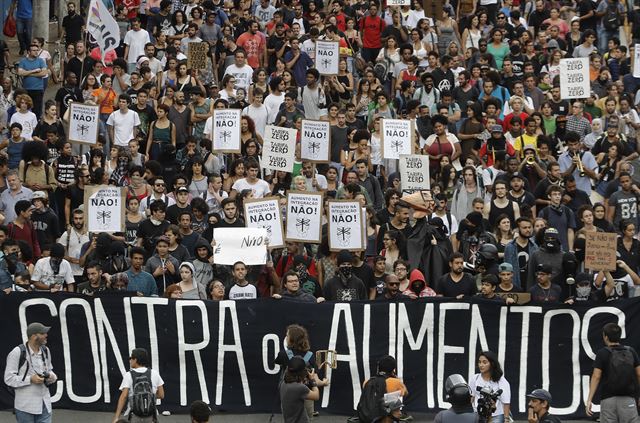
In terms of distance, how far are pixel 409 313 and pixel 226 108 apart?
233 inches

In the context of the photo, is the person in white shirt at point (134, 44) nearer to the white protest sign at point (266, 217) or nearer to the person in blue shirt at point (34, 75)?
the person in blue shirt at point (34, 75)

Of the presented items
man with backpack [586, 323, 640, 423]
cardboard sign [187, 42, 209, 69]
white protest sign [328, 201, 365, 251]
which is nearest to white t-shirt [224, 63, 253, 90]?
cardboard sign [187, 42, 209, 69]


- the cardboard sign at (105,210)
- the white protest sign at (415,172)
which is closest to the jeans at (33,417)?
the cardboard sign at (105,210)

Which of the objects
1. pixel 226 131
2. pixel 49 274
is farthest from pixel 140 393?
pixel 226 131

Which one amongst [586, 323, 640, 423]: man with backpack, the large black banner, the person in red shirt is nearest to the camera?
[586, 323, 640, 423]: man with backpack

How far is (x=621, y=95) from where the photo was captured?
2605 cm

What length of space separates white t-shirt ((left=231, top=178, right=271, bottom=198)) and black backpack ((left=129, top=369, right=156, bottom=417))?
6132 mm

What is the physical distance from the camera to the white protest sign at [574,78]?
2609 centimetres

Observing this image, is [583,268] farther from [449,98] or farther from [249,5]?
[249,5]

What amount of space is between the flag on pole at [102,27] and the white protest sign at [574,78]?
22.9 feet

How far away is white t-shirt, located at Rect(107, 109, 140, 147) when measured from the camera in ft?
80.3

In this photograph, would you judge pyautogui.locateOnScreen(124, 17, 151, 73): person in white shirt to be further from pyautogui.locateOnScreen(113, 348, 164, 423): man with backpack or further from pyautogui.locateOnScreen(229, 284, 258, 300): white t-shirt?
pyautogui.locateOnScreen(113, 348, 164, 423): man with backpack

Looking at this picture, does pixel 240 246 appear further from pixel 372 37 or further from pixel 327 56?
pixel 372 37

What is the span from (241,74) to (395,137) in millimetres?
4120
